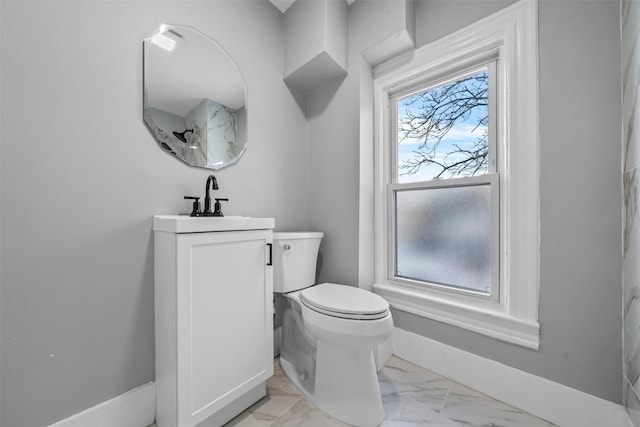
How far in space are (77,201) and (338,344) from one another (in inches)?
45.6

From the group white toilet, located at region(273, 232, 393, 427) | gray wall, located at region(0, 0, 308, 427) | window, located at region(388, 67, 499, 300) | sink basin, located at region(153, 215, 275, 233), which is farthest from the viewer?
window, located at region(388, 67, 499, 300)

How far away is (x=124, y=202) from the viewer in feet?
3.27

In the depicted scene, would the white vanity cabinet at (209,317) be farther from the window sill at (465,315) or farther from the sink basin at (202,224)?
the window sill at (465,315)

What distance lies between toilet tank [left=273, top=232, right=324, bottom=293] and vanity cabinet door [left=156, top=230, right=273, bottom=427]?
0.61 feet

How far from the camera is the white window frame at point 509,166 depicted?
1092 mm

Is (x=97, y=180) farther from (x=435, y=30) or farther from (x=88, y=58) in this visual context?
(x=435, y=30)

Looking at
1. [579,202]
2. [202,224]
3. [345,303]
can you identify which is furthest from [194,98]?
[579,202]

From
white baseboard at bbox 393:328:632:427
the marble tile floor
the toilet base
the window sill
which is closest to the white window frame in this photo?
the window sill

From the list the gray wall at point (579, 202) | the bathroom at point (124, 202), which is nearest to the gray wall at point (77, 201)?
the bathroom at point (124, 202)

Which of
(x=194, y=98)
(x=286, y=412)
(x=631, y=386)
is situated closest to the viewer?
(x=631, y=386)

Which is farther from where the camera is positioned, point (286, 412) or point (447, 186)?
point (447, 186)

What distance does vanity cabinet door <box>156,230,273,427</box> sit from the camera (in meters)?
0.89

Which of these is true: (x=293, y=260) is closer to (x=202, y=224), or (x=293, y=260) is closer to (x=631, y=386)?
(x=202, y=224)

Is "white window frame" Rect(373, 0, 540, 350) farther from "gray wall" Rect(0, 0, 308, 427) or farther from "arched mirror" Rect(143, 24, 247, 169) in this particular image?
"gray wall" Rect(0, 0, 308, 427)
